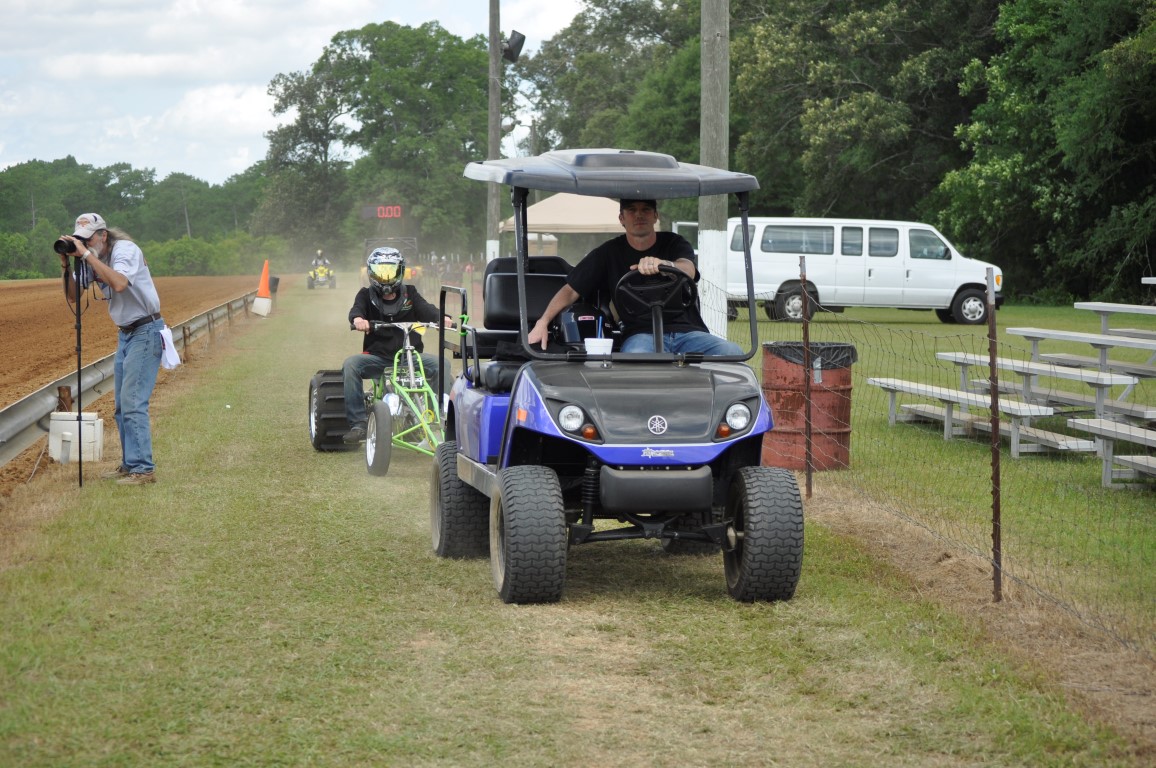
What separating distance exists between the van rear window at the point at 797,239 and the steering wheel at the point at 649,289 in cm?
2181

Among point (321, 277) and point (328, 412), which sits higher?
point (321, 277)

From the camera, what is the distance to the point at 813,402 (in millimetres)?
10797

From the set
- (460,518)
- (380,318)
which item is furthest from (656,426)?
(380,318)

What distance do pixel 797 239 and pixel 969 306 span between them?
156 inches

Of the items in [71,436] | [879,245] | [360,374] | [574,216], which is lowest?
[71,436]

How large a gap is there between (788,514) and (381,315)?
6511mm

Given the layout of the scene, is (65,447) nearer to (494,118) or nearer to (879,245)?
(494,118)

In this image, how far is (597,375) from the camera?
6926 millimetres

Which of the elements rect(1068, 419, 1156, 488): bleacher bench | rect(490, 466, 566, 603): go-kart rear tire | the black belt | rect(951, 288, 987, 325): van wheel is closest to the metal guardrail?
the black belt

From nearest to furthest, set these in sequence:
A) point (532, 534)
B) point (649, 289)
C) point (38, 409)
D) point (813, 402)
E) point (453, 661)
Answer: point (453, 661), point (532, 534), point (649, 289), point (813, 402), point (38, 409)

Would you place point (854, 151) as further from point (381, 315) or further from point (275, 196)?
point (275, 196)

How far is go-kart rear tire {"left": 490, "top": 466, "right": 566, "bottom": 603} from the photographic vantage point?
21.7ft

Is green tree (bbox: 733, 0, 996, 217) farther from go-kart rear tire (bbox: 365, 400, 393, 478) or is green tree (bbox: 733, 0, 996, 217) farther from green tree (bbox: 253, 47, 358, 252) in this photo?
green tree (bbox: 253, 47, 358, 252)

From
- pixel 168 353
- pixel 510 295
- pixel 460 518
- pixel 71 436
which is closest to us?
pixel 460 518
